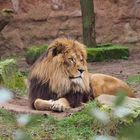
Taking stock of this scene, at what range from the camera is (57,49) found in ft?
17.3

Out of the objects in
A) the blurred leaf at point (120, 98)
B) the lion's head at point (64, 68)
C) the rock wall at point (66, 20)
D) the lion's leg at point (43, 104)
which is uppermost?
the blurred leaf at point (120, 98)

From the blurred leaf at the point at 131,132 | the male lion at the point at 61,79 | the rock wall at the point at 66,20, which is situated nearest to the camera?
the blurred leaf at the point at 131,132

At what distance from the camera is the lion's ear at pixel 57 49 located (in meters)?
5.27

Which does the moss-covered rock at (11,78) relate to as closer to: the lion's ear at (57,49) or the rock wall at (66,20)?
the lion's ear at (57,49)

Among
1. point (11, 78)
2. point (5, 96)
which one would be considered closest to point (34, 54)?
point (11, 78)

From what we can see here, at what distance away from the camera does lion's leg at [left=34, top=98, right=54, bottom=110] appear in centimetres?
497

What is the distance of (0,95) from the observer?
1.04 meters

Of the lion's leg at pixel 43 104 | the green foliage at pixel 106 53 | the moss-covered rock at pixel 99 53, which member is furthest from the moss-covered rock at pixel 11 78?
the green foliage at pixel 106 53

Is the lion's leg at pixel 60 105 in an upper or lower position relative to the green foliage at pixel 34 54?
upper

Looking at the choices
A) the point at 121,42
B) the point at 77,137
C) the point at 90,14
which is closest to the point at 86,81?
the point at 77,137

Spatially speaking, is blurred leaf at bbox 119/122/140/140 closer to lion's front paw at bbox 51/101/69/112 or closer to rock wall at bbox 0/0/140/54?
lion's front paw at bbox 51/101/69/112

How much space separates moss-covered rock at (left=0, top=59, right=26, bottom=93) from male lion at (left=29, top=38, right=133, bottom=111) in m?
1.43

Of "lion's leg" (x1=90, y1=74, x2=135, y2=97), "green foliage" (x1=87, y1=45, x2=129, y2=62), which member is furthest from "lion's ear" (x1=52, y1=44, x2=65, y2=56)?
"green foliage" (x1=87, y1=45, x2=129, y2=62)

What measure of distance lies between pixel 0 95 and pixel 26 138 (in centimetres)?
14
